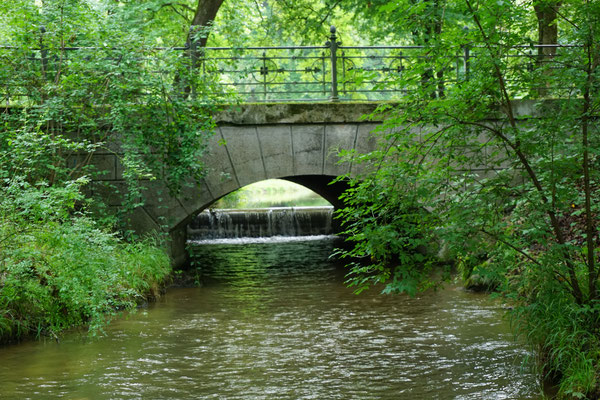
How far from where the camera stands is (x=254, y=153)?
9.87 meters

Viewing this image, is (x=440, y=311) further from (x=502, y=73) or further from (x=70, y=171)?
(x=70, y=171)

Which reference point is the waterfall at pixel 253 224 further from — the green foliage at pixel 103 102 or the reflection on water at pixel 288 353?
the reflection on water at pixel 288 353

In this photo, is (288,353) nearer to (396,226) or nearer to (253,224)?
(396,226)

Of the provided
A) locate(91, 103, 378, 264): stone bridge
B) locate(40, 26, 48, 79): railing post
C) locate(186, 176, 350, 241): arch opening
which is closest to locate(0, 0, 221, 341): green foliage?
locate(40, 26, 48, 79): railing post

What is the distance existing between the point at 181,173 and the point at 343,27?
1324 cm

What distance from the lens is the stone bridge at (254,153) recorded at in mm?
9734

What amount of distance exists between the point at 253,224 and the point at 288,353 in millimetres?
10244

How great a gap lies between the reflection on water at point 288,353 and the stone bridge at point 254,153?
1.37 metres

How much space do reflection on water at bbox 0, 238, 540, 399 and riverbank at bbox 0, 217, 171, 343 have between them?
31cm

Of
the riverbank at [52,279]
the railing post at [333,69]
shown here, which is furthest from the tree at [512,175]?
the railing post at [333,69]

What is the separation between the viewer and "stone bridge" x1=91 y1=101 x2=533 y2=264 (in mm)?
9734

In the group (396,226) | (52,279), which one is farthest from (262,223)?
(396,226)

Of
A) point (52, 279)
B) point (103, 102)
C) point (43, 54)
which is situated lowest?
point (52, 279)

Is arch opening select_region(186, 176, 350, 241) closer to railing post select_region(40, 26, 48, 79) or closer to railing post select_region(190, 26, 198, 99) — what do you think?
railing post select_region(190, 26, 198, 99)
